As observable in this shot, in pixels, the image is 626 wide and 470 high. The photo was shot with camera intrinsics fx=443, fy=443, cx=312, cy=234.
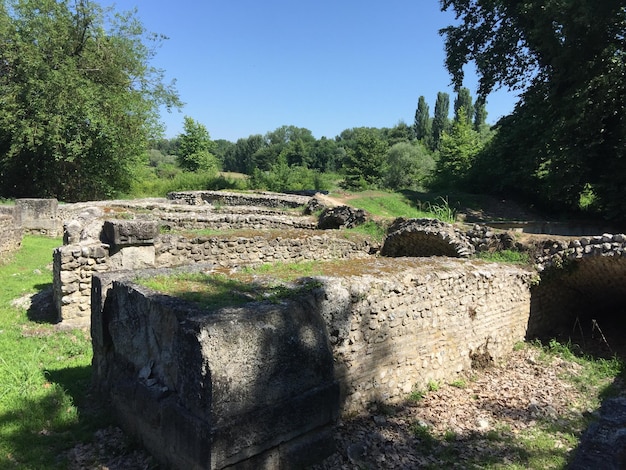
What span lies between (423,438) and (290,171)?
3336 centimetres

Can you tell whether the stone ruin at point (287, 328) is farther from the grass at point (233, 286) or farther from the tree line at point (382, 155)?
the tree line at point (382, 155)

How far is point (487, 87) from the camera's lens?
23.1 meters

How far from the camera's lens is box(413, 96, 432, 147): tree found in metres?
71.6

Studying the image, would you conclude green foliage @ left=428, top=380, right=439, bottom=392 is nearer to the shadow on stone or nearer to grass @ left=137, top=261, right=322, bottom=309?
grass @ left=137, top=261, right=322, bottom=309

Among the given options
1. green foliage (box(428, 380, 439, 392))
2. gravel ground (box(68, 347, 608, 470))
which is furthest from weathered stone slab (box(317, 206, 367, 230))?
green foliage (box(428, 380, 439, 392))

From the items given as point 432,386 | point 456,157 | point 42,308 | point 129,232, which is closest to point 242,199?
point 42,308

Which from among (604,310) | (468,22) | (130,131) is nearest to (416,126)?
(468,22)

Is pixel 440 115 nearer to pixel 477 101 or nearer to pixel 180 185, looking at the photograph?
pixel 477 101

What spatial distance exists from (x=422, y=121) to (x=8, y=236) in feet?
224

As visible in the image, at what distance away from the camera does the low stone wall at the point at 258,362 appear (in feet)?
11.3

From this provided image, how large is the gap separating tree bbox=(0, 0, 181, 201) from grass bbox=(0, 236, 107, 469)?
49.1 ft

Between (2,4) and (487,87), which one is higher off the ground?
(2,4)

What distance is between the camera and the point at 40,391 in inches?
193

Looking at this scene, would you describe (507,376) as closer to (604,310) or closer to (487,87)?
(604,310)
